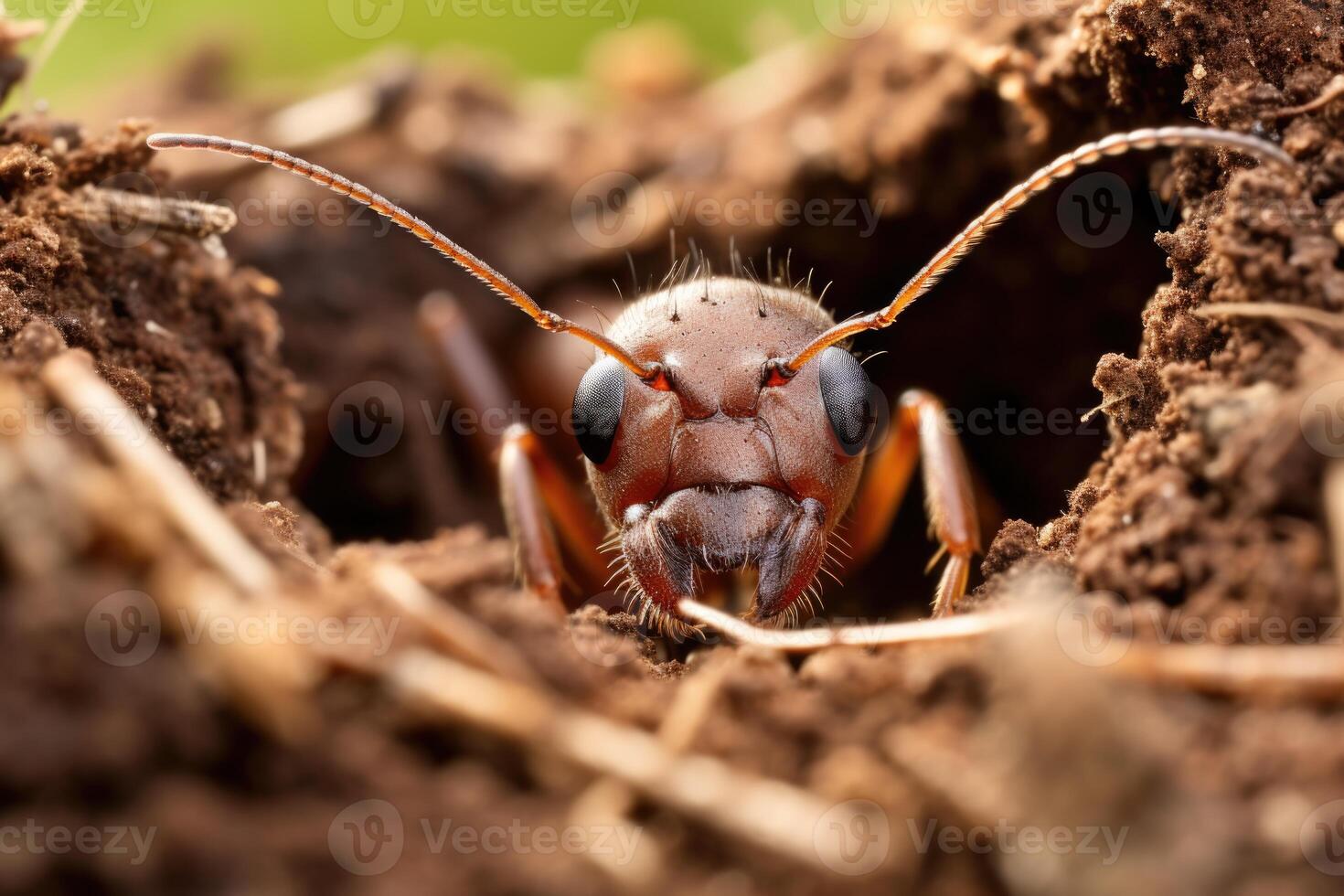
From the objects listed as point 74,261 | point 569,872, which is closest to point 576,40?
point 74,261

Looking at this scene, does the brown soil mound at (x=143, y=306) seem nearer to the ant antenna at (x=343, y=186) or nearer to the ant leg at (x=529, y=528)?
the ant antenna at (x=343, y=186)

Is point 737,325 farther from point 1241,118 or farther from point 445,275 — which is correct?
point 445,275

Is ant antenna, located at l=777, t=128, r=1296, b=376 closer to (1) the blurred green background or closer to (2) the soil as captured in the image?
(2) the soil

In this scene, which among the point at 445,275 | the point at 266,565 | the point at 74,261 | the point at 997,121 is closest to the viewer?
the point at 266,565
